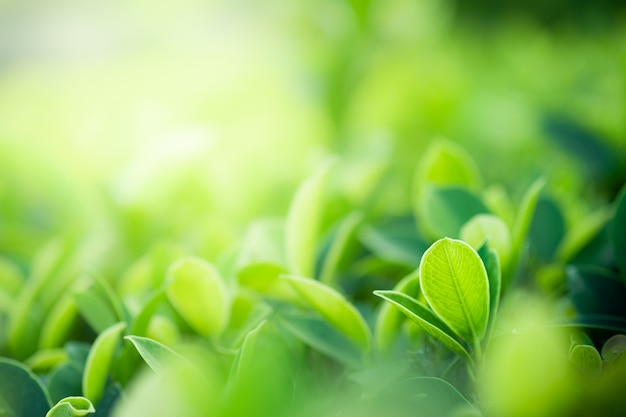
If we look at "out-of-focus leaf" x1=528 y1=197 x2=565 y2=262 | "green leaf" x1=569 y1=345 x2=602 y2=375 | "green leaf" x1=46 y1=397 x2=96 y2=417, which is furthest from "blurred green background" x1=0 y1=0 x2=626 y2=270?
"green leaf" x1=569 y1=345 x2=602 y2=375

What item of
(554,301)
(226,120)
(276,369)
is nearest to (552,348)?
(276,369)

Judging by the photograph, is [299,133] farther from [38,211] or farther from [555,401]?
[555,401]

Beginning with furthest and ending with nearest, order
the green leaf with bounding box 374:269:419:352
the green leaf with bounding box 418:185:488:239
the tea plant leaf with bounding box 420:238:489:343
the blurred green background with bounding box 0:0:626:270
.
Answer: the blurred green background with bounding box 0:0:626:270, the green leaf with bounding box 418:185:488:239, the green leaf with bounding box 374:269:419:352, the tea plant leaf with bounding box 420:238:489:343

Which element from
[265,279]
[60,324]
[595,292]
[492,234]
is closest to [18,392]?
[60,324]

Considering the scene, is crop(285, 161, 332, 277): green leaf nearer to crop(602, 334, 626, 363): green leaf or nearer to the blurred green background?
the blurred green background

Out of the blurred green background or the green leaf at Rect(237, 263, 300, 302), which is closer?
the green leaf at Rect(237, 263, 300, 302)

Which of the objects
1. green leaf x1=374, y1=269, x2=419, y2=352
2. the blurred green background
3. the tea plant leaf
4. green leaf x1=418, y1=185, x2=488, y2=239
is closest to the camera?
the tea plant leaf
